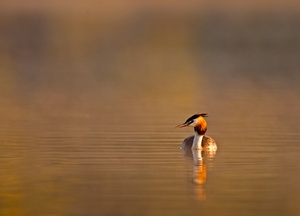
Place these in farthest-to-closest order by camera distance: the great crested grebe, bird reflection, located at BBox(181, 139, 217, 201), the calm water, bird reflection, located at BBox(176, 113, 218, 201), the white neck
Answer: the white neck
the great crested grebe
bird reflection, located at BBox(176, 113, 218, 201)
bird reflection, located at BBox(181, 139, 217, 201)
the calm water

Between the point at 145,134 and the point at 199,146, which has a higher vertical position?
the point at 145,134

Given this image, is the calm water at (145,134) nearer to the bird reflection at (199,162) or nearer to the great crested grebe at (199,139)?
the bird reflection at (199,162)

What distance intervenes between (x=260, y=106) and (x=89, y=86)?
19.1 feet

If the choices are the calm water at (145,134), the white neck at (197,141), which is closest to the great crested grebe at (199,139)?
the white neck at (197,141)

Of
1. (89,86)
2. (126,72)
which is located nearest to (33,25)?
(126,72)

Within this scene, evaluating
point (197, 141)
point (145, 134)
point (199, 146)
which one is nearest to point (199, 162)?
point (199, 146)

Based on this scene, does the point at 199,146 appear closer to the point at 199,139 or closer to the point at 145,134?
the point at 199,139

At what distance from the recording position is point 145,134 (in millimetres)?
18484

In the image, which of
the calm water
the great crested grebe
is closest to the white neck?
the great crested grebe

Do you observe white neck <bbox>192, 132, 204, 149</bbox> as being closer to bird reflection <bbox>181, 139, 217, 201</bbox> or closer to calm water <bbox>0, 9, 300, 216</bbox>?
bird reflection <bbox>181, 139, 217, 201</bbox>

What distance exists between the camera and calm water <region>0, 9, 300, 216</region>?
44.1ft

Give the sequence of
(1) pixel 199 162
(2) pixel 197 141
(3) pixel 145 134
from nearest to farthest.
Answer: (1) pixel 199 162
(2) pixel 197 141
(3) pixel 145 134

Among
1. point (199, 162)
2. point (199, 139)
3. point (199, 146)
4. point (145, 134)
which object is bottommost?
point (199, 162)

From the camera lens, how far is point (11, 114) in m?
21.4
